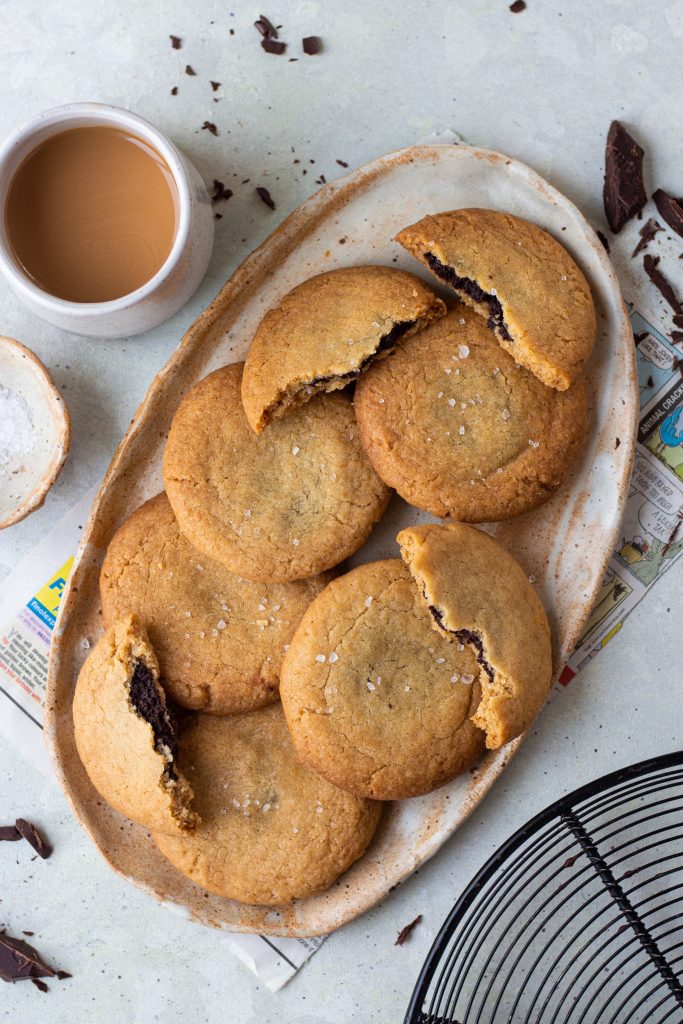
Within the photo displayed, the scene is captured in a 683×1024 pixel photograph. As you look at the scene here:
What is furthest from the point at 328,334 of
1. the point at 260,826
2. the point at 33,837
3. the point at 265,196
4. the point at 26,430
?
the point at 33,837

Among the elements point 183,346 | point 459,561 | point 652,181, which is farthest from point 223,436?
point 652,181

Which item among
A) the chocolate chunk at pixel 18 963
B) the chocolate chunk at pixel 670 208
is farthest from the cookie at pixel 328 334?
the chocolate chunk at pixel 18 963

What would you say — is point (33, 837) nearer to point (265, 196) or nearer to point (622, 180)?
point (265, 196)

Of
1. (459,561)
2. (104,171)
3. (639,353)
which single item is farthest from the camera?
(639,353)

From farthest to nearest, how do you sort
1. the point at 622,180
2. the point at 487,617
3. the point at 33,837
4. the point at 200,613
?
the point at 33,837
the point at 622,180
the point at 200,613
the point at 487,617

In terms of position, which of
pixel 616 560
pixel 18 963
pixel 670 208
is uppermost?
pixel 670 208

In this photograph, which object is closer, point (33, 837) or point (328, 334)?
point (328, 334)

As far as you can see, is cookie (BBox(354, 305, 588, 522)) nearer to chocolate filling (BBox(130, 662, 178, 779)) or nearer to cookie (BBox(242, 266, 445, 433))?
cookie (BBox(242, 266, 445, 433))

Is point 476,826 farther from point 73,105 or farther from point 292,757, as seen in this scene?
point 73,105
